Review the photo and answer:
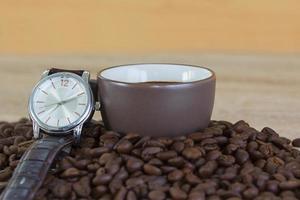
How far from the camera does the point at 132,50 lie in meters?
2.80

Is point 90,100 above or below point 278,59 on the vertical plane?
above

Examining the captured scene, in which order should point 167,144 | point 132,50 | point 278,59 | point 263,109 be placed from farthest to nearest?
point 132,50 → point 278,59 → point 263,109 → point 167,144

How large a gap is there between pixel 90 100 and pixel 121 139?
4.2 inches

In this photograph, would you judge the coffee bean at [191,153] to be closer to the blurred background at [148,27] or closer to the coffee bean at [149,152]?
the coffee bean at [149,152]

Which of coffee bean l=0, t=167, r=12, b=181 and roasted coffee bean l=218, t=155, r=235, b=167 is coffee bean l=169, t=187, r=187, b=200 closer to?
roasted coffee bean l=218, t=155, r=235, b=167

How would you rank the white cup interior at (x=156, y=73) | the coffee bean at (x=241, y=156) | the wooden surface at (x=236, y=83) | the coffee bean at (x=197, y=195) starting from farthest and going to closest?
the wooden surface at (x=236, y=83)
the white cup interior at (x=156, y=73)
the coffee bean at (x=241, y=156)
the coffee bean at (x=197, y=195)

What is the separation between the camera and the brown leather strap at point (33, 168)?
2.88ft

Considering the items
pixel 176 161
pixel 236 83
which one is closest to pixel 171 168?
pixel 176 161

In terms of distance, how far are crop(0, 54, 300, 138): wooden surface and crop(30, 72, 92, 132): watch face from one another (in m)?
0.49

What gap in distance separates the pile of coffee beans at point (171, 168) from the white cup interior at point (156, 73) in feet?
0.43

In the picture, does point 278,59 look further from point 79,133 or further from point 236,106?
point 79,133

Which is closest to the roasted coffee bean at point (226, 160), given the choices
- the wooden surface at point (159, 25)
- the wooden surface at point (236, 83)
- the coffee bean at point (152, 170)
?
the coffee bean at point (152, 170)

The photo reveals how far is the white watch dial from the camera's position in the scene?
3.47ft

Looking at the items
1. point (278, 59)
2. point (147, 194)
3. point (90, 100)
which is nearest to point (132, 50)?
point (278, 59)
